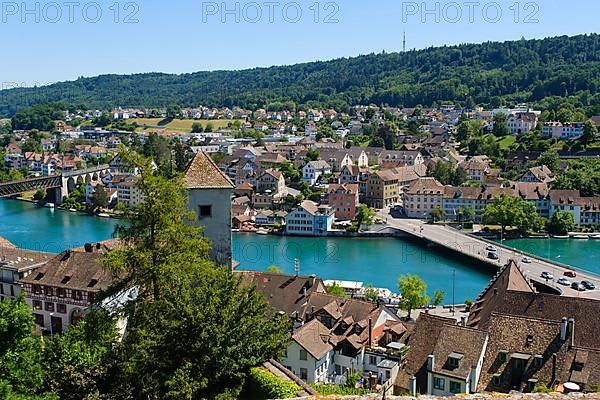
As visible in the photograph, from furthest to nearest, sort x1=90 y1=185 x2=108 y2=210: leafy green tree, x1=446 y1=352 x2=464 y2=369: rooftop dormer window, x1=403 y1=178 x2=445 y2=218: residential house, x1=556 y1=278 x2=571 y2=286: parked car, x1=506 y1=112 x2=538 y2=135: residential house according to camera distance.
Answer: x1=506 y1=112 x2=538 y2=135: residential house, x1=90 y1=185 x2=108 y2=210: leafy green tree, x1=403 y1=178 x2=445 y2=218: residential house, x1=556 y1=278 x2=571 y2=286: parked car, x1=446 y1=352 x2=464 y2=369: rooftop dormer window

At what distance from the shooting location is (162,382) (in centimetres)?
577

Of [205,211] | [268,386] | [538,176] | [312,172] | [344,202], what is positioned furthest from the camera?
[312,172]

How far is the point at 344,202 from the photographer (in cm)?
3731

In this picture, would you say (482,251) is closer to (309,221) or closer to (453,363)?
(309,221)

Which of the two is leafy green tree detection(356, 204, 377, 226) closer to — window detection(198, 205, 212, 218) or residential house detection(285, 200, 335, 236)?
residential house detection(285, 200, 335, 236)

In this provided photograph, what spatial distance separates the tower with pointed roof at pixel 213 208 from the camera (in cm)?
808

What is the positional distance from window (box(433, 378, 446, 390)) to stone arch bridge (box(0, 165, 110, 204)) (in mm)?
39705

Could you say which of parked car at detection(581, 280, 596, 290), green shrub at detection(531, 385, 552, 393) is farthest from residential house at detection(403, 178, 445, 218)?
green shrub at detection(531, 385, 552, 393)

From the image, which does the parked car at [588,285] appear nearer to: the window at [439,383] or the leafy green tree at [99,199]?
the window at [439,383]

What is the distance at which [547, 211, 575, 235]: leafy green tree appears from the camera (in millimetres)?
32219

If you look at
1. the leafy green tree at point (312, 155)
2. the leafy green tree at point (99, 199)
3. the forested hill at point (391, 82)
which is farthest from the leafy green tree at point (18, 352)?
the forested hill at point (391, 82)

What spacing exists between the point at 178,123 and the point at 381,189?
5210cm

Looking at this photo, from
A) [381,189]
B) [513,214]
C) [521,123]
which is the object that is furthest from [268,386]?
[521,123]

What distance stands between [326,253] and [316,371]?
17747mm
